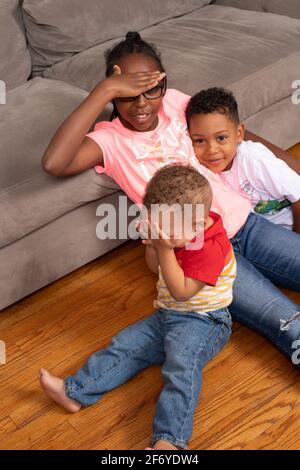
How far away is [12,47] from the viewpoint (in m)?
2.19

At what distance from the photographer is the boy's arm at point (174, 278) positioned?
1276mm

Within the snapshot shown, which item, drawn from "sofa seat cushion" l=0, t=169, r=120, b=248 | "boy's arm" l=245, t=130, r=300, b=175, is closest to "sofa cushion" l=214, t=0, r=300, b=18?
"boy's arm" l=245, t=130, r=300, b=175

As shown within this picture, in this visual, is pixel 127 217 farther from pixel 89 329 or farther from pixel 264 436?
pixel 264 436

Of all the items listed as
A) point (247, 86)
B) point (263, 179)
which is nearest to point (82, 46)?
point (247, 86)

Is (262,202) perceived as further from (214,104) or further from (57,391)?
(57,391)

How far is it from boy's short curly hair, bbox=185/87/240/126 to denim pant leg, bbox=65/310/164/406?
2.01ft

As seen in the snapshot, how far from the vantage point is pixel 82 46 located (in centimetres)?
233

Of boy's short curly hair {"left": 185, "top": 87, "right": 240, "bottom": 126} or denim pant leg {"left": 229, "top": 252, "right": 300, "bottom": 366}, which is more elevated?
boy's short curly hair {"left": 185, "top": 87, "right": 240, "bottom": 126}

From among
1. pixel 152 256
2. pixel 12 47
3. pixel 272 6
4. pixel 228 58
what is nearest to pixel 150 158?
pixel 152 256

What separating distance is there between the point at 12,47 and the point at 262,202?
122cm

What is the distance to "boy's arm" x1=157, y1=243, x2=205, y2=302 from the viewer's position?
1276 millimetres

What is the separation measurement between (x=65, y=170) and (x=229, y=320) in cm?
62

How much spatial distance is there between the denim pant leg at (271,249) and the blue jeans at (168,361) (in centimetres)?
25

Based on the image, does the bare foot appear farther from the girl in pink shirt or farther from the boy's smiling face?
the boy's smiling face
